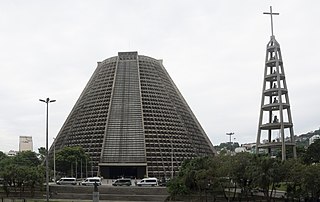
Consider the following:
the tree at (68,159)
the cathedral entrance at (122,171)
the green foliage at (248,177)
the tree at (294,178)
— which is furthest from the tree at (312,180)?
the cathedral entrance at (122,171)

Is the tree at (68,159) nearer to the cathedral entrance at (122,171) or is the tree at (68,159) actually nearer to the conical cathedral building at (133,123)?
the conical cathedral building at (133,123)

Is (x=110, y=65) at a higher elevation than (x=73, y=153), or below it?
higher

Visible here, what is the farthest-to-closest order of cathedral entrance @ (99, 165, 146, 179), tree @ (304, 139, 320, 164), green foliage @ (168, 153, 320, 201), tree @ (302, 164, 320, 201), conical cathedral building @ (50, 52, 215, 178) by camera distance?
conical cathedral building @ (50, 52, 215, 178), cathedral entrance @ (99, 165, 146, 179), tree @ (304, 139, 320, 164), green foliage @ (168, 153, 320, 201), tree @ (302, 164, 320, 201)

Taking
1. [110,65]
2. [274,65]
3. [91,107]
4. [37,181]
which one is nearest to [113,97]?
[91,107]

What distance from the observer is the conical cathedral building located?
322 feet

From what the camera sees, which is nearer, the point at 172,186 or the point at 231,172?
the point at 231,172

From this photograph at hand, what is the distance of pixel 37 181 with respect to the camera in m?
52.8

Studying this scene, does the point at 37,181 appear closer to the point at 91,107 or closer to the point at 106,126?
the point at 106,126

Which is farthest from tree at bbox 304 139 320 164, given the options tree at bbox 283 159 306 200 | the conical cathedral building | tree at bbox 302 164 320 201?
tree at bbox 302 164 320 201

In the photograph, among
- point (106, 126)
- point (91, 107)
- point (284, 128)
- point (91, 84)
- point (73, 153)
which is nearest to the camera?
point (284, 128)

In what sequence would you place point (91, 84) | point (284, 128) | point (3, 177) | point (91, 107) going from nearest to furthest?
point (3, 177)
point (284, 128)
point (91, 107)
point (91, 84)

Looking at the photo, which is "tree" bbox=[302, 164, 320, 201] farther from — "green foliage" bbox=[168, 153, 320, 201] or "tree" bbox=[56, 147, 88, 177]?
"tree" bbox=[56, 147, 88, 177]

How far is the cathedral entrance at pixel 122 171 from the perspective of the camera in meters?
97.0

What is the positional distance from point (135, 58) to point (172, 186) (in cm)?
7838
